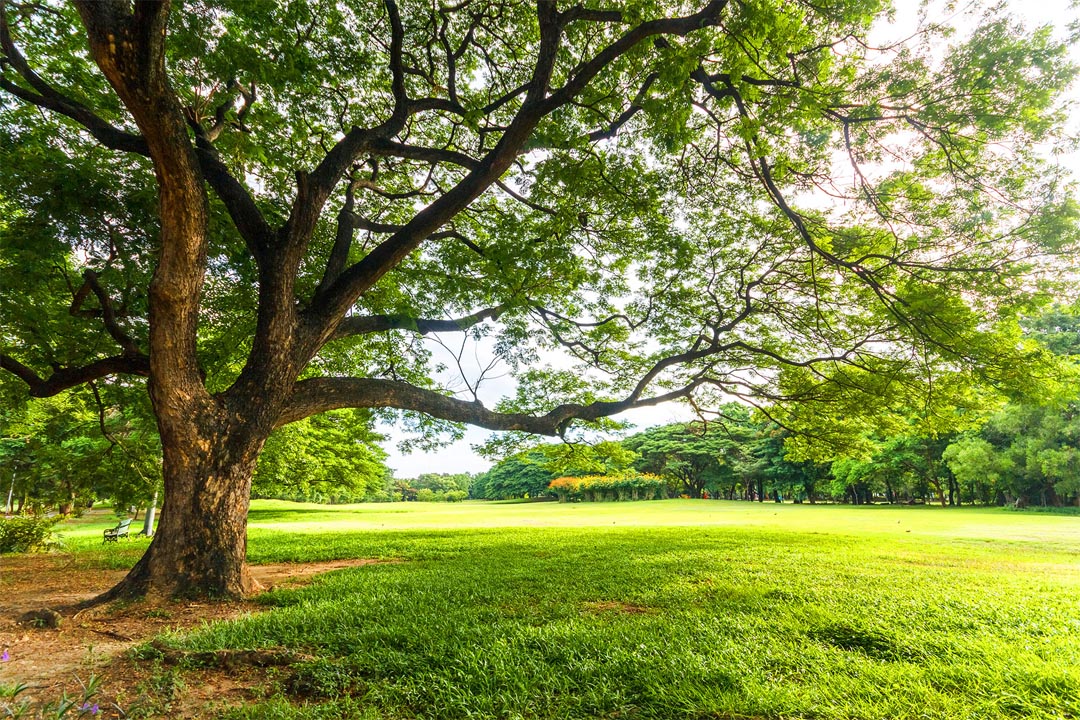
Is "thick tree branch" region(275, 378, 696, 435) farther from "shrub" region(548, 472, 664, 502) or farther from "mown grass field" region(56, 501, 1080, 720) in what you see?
"shrub" region(548, 472, 664, 502)

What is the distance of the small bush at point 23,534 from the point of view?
9680mm

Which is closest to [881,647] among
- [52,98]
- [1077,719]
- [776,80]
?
[1077,719]

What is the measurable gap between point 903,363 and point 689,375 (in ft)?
13.8

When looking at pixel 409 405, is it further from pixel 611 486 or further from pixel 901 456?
pixel 611 486

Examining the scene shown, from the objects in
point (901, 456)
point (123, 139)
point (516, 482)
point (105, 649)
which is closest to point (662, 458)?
point (901, 456)

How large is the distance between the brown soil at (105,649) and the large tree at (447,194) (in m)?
0.56

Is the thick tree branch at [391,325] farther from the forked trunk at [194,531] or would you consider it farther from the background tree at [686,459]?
A: the background tree at [686,459]

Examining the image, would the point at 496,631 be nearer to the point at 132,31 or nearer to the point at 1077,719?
the point at 1077,719

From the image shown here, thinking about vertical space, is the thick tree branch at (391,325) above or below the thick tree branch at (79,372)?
above

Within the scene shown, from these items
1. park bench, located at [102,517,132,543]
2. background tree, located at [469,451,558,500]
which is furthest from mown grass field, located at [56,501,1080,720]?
background tree, located at [469,451,558,500]

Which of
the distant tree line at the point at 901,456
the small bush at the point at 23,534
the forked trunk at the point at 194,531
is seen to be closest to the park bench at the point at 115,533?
the small bush at the point at 23,534

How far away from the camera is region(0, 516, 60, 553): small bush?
31.8 ft

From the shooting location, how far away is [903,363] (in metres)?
8.28

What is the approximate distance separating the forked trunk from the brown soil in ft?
0.80
